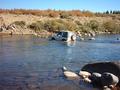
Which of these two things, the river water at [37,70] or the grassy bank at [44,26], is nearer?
the river water at [37,70]

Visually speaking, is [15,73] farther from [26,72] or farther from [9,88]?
[9,88]

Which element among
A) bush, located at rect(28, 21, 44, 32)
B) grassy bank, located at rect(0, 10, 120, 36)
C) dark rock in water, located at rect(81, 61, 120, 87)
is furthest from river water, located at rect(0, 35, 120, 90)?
bush, located at rect(28, 21, 44, 32)

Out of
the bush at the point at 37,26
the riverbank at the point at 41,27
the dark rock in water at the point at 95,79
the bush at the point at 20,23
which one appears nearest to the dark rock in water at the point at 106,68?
the dark rock in water at the point at 95,79

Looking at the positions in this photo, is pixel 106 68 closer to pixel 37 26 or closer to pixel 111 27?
pixel 37 26

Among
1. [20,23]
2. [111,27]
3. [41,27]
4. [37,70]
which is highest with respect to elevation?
[20,23]

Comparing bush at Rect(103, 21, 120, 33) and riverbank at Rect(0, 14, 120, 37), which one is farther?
bush at Rect(103, 21, 120, 33)

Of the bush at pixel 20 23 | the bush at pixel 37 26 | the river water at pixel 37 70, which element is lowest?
the river water at pixel 37 70

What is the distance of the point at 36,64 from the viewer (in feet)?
A: 74.9

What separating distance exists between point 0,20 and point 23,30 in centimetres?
596

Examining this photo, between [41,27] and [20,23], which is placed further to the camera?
[20,23]

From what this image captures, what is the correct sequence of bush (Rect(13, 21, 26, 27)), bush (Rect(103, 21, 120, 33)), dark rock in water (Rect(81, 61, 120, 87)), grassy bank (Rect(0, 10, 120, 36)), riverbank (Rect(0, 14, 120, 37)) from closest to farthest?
dark rock in water (Rect(81, 61, 120, 87))
riverbank (Rect(0, 14, 120, 37))
grassy bank (Rect(0, 10, 120, 36))
bush (Rect(13, 21, 26, 27))
bush (Rect(103, 21, 120, 33))

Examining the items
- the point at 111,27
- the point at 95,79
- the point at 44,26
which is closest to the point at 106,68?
the point at 95,79

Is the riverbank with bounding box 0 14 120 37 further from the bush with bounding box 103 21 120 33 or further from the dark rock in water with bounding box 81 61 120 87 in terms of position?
the dark rock in water with bounding box 81 61 120 87

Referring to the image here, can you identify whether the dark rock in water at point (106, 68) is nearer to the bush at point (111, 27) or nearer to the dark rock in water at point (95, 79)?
the dark rock in water at point (95, 79)
